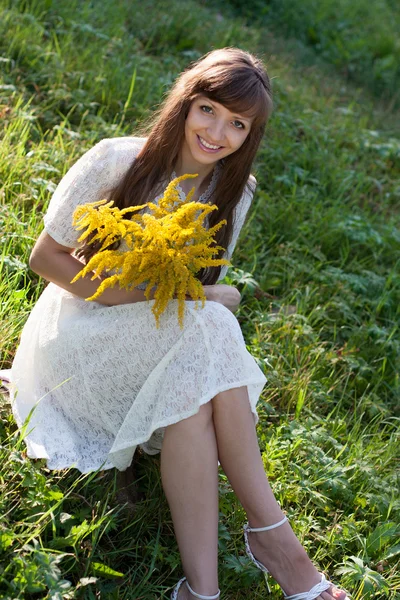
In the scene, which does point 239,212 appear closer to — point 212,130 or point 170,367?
point 212,130

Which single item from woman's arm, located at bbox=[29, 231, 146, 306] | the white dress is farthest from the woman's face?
woman's arm, located at bbox=[29, 231, 146, 306]

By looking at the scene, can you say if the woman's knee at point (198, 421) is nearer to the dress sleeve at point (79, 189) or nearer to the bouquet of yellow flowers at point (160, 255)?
the bouquet of yellow flowers at point (160, 255)

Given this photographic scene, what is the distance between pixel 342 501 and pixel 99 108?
260cm

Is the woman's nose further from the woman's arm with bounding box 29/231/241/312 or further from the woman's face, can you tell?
the woman's arm with bounding box 29/231/241/312

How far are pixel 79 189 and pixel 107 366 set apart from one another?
22.2 inches

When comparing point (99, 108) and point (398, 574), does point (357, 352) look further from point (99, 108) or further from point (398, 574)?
point (99, 108)

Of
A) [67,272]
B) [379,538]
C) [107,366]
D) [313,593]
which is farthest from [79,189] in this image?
[379,538]

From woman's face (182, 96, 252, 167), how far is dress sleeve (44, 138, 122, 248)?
0.27 metres

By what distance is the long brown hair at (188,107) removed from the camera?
2371 mm

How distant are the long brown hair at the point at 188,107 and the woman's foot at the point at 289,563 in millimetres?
1034

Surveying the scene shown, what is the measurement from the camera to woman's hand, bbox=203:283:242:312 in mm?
2419

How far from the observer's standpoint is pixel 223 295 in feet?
8.04

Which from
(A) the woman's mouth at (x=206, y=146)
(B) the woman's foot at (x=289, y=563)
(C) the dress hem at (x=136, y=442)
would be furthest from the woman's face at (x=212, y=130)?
(B) the woman's foot at (x=289, y=563)

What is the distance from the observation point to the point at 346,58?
23.8ft
